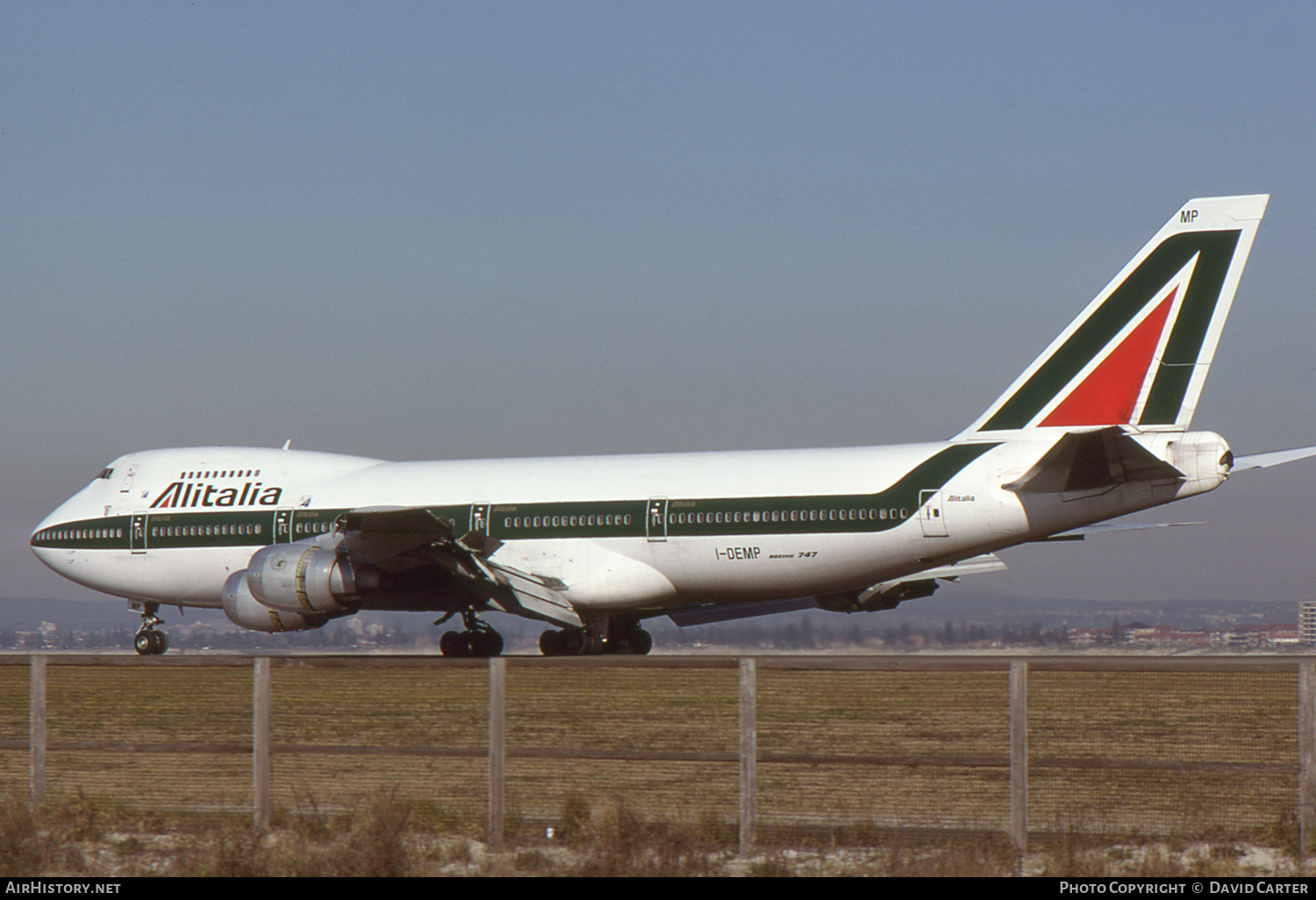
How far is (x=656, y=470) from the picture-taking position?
2486cm

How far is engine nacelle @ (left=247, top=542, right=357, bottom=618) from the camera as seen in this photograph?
2294cm

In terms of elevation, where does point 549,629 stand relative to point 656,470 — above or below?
below

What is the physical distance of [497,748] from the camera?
9.64 meters

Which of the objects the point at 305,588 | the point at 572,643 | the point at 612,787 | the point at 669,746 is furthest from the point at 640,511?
the point at 612,787

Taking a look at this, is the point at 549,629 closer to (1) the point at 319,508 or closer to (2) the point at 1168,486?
(1) the point at 319,508

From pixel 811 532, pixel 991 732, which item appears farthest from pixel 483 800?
pixel 811 532

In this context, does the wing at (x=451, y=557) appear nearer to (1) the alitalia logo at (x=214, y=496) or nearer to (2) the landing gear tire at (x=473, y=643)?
(2) the landing gear tire at (x=473, y=643)

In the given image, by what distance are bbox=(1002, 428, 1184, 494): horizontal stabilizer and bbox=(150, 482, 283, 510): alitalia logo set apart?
558 inches

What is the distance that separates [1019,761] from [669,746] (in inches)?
116

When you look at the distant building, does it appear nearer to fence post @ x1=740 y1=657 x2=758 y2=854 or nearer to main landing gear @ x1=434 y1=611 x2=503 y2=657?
main landing gear @ x1=434 y1=611 x2=503 y2=657

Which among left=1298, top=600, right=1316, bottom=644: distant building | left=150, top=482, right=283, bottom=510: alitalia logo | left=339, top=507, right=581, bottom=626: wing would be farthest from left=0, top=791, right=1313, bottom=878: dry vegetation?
left=1298, top=600, right=1316, bottom=644: distant building

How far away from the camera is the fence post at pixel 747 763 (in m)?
9.12

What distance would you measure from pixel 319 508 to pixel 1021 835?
2000 centimetres

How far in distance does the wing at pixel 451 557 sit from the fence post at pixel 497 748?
13.5m
